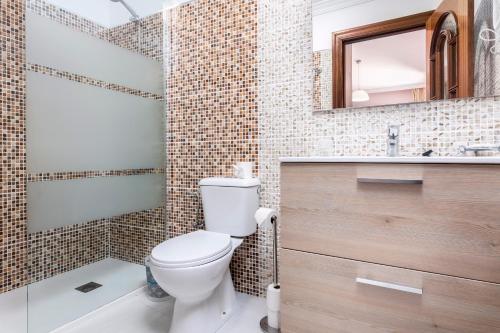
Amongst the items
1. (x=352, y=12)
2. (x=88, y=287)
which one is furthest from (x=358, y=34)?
(x=88, y=287)

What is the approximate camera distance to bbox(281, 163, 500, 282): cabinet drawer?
Answer: 34.3 inches

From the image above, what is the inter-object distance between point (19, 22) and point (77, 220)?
3.40 ft

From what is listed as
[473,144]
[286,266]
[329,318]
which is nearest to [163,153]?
[286,266]

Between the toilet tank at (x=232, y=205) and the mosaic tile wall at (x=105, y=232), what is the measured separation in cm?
58

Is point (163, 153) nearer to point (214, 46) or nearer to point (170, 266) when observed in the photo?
point (214, 46)

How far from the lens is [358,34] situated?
146cm

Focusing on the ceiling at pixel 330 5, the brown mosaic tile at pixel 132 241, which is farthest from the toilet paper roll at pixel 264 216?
the ceiling at pixel 330 5

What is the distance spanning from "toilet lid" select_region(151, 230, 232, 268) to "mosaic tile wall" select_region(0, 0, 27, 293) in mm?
966

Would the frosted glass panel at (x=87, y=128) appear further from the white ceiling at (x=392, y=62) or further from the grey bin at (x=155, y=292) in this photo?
the white ceiling at (x=392, y=62)

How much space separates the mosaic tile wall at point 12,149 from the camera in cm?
151

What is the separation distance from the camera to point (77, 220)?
60.5 inches

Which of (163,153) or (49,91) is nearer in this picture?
(49,91)

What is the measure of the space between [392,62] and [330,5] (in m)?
0.45

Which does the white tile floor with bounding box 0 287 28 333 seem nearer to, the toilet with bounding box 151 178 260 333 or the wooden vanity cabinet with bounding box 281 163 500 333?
the toilet with bounding box 151 178 260 333
